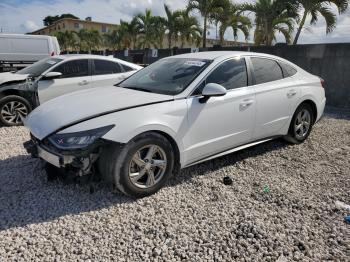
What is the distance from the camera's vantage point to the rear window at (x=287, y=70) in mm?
Result: 4906

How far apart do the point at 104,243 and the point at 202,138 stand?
5.37 ft

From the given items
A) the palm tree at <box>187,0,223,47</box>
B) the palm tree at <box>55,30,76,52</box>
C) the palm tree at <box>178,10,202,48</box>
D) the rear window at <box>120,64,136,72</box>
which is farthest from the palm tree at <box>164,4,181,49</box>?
the palm tree at <box>55,30,76,52</box>

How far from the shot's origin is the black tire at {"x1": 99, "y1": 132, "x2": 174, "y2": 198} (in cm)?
318

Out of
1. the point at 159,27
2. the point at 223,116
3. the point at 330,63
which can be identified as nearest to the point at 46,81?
the point at 223,116

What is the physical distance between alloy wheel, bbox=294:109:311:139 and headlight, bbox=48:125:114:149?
10.7 feet

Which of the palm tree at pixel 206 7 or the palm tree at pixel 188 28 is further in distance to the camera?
the palm tree at pixel 188 28

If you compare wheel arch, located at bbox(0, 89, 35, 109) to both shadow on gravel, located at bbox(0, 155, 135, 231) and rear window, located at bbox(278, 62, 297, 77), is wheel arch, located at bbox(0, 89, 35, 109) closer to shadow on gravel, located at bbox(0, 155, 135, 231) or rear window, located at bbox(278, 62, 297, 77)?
shadow on gravel, located at bbox(0, 155, 135, 231)

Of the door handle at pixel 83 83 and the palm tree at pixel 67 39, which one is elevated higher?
the palm tree at pixel 67 39

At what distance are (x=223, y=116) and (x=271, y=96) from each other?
3.26ft

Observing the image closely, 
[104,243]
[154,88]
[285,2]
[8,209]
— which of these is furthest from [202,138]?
[285,2]

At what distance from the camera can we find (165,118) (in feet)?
11.2

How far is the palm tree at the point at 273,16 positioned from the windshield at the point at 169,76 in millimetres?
11597

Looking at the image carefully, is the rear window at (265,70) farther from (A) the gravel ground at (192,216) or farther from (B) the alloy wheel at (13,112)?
(B) the alloy wheel at (13,112)

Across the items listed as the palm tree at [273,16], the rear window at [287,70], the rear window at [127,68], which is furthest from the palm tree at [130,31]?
the rear window at [287,70]
